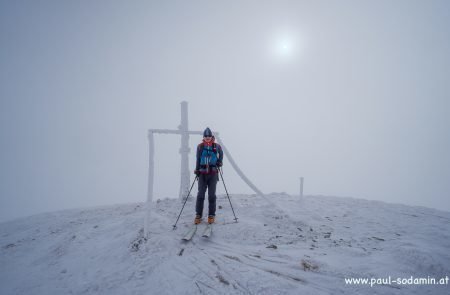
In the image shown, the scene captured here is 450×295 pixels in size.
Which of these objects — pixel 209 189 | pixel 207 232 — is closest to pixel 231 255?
pixel 207 232

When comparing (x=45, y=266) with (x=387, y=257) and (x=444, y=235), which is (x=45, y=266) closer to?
(x=387, y=257)

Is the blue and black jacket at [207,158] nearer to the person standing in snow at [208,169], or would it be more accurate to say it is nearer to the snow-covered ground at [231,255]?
the person standing in snow at [208,169]

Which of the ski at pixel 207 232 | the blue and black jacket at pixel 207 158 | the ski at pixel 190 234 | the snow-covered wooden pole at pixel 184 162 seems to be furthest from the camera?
the snow-covered wooden pole at pixel 184 162

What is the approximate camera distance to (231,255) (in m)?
5.39

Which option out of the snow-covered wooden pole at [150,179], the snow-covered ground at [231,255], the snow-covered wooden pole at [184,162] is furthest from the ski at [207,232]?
the snow-covered wooden pole at [184,162]

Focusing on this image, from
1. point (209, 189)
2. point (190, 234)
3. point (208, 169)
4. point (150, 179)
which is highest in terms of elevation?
point (208, 169)

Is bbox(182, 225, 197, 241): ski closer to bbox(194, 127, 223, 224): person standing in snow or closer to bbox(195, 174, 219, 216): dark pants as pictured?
bbox(195, 174, 219, 216): dark pants

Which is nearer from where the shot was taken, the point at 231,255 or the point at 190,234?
the point at 231,255

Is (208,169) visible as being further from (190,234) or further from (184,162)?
(190,234)

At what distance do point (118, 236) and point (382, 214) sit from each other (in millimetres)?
10382

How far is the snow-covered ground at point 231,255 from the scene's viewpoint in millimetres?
4410

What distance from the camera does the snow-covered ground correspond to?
441cm

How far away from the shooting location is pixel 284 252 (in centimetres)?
557

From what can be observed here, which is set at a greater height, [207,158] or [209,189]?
[207,158]
